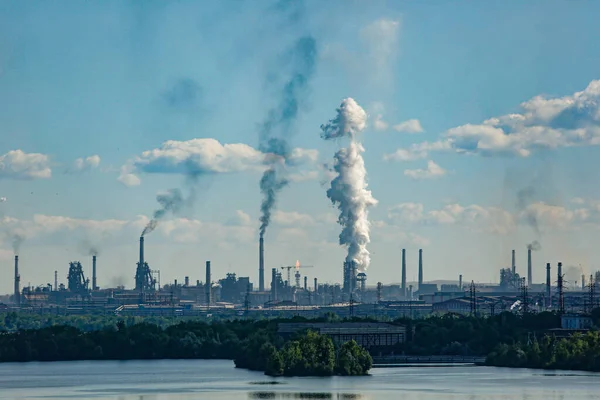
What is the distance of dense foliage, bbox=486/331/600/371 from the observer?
124812mm

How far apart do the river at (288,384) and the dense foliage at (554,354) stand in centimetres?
362

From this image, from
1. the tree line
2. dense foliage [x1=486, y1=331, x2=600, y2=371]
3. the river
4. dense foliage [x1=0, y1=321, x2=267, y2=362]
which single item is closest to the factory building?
the tree line

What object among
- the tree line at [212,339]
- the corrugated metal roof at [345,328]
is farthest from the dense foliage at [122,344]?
the corrugated metal roof at [345,328]

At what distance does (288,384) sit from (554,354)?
3085 cm

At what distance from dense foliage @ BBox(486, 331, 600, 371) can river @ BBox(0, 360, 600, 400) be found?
142 inches

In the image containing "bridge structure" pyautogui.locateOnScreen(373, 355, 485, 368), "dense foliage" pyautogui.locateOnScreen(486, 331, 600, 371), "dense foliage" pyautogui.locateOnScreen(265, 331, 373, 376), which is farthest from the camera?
"bridge structure" pyautogui.locateOnScreen(373, 355, 485, 368)

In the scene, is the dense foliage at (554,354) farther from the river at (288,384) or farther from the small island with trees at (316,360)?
the small island with trees at (316,360)

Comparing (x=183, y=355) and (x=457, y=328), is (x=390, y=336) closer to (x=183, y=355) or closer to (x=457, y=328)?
(x=457, y=328)

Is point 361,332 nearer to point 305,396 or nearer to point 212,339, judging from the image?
point 212,339

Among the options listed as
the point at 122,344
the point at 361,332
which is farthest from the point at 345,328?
the point at 122,344

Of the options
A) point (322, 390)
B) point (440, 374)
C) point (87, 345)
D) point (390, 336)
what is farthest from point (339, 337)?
point (322, 390)

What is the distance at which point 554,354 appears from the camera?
129 metres

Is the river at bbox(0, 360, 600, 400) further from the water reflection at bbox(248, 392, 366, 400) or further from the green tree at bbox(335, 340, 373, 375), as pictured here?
the green tree at bbox(335, 340, 373, 375)

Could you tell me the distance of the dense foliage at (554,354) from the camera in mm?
124812
